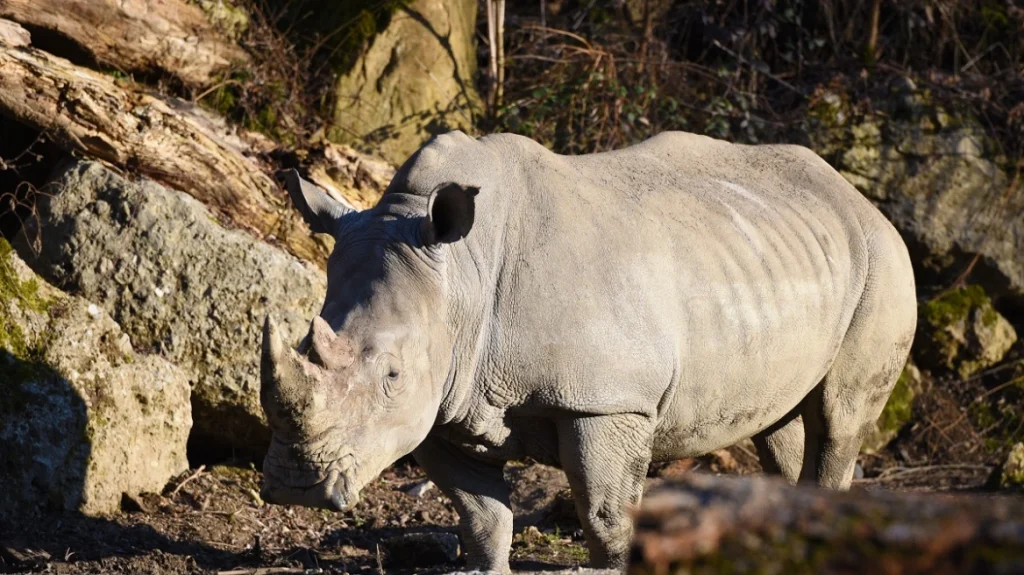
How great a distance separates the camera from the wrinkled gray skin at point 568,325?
444 centimetres

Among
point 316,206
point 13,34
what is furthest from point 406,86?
point 316,206

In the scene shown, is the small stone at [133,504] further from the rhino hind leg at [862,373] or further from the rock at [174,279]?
the rhino hind leg at [862,373]

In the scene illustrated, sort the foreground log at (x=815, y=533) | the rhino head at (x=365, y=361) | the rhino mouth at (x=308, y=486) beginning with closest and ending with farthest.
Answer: the foreground log at (x=815, y=533)
the rhino head at (x=365, y=361)
the rhino mouth at (x=308, y=486)

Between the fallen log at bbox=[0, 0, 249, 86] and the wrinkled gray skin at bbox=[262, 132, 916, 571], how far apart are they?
3166mm

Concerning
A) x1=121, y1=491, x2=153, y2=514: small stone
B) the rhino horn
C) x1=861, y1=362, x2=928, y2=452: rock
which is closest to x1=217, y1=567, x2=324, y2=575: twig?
x1=121, y1=491, x2=153, y2=514: small stone

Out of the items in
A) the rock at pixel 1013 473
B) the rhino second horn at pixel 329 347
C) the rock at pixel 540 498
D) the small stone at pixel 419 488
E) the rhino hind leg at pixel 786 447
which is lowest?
the rock at pixel 1013 473

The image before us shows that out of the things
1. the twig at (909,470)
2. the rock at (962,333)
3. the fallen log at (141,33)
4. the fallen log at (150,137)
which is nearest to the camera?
the fallen log at (150,137)

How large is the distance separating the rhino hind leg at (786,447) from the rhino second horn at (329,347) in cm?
299

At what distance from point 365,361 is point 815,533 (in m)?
2.73

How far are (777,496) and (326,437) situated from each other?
8.37 ft

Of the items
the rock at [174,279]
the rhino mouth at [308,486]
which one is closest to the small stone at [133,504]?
the rock at [174,279]

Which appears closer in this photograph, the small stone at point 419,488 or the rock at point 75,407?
the rock at point 75,407

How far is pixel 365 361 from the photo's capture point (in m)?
4.39

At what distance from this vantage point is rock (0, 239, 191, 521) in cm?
625
